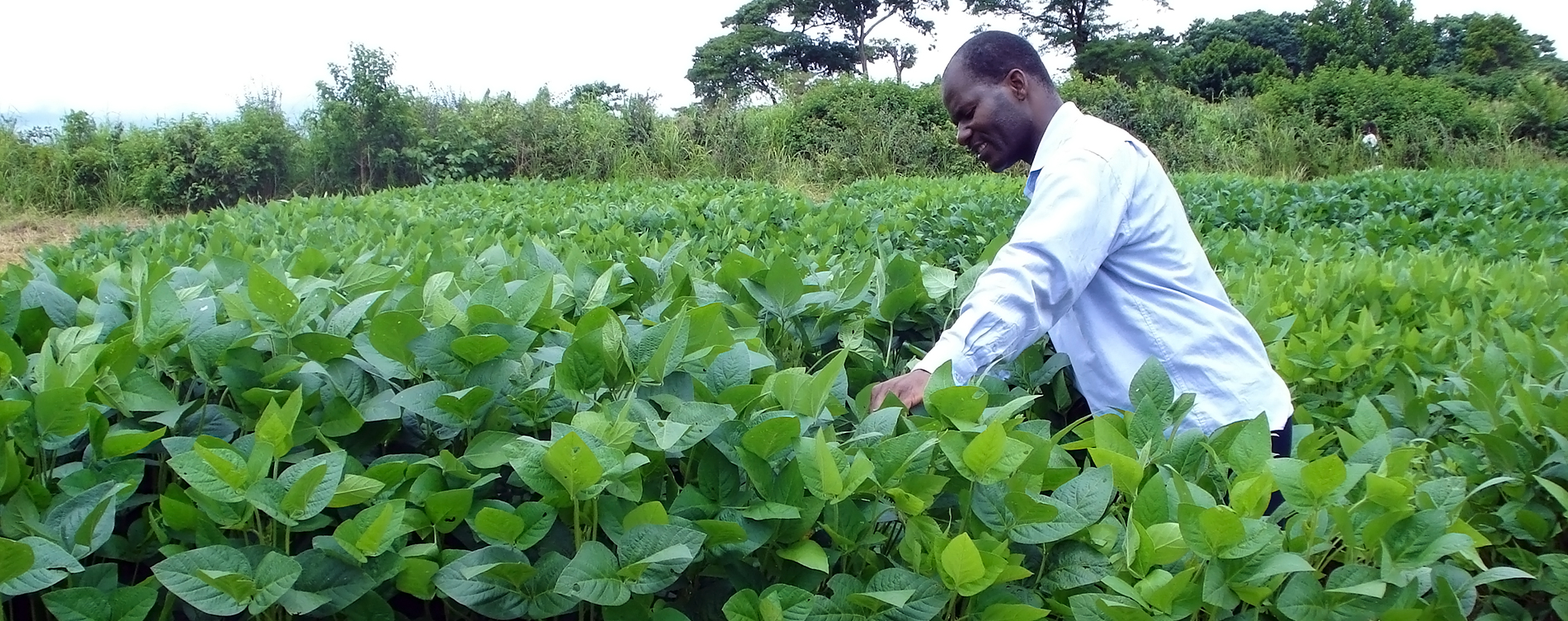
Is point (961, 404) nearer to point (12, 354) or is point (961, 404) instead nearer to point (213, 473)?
point (213, 473)

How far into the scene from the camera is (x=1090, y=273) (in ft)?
6.49

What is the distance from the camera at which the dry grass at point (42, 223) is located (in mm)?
12219

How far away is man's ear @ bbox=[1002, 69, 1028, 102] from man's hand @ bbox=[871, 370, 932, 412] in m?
1.08

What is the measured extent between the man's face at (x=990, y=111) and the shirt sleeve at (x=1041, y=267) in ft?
1.61

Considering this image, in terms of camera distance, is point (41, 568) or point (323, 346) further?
point (323, 346)

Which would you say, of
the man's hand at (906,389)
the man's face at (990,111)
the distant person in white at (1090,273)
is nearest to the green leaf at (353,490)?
the man's hand at (906,389)

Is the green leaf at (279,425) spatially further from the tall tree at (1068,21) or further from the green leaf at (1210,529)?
the tall tree at (1068,21)

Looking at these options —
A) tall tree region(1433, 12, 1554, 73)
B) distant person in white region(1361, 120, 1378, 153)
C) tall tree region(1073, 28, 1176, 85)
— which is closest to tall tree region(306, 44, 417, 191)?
distant person in white region(1361, 120, 1378, 153)

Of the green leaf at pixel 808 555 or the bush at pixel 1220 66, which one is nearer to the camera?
the green leaf at pixel 808 555

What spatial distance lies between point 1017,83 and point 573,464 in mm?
1777

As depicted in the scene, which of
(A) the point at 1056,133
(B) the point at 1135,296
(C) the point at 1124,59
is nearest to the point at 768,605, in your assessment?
(B) the point at 1135,296

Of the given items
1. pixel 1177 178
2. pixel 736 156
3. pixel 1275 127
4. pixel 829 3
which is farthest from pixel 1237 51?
pixel 1177 178

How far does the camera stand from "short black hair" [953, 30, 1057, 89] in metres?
2.47

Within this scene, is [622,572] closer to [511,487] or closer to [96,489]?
[511,487]
